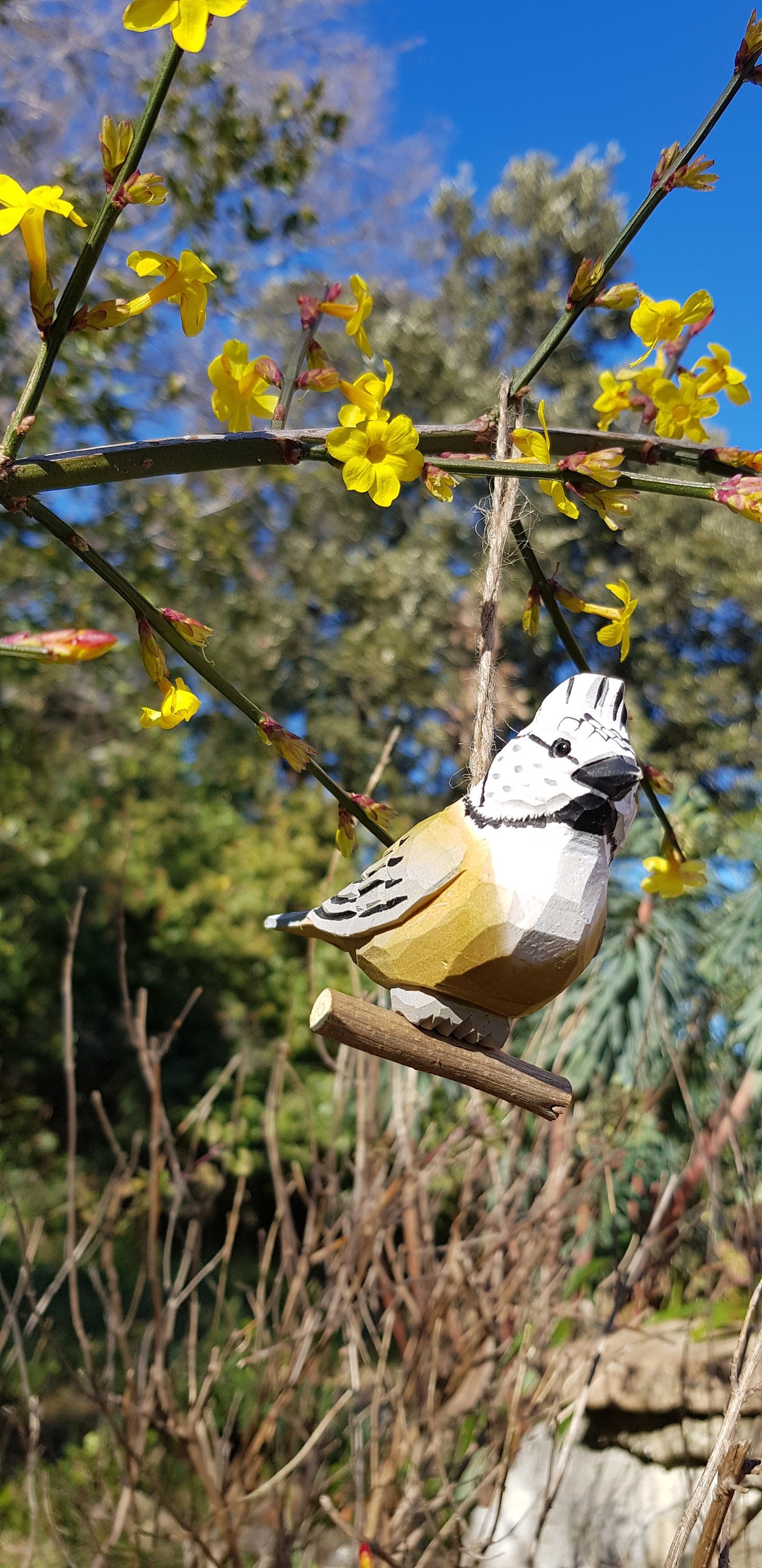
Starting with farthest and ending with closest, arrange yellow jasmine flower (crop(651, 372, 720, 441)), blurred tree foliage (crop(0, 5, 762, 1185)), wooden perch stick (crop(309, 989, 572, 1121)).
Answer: blurred tree foliage (crop(0, 5, 762, 1185)) < yellow jasmine flower (crop(651, 372, 720, 441)) < wooden perch stick (crop(309, 989, 572, 1121))

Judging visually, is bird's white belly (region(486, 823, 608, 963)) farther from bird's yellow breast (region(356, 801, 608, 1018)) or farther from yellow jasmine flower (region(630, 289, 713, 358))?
yellow jasmine flower (region(630, 289, 713, 358))

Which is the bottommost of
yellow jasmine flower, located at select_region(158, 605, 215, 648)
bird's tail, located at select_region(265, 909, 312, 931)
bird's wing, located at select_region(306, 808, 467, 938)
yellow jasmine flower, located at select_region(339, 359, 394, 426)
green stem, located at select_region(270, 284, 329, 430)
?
bird's tail, located at select_region(265, 909, 312, 931)

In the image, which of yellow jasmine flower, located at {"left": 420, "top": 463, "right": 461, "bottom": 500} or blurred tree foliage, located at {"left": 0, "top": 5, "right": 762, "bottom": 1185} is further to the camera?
blurred tree foliage, located at {"left": 0, "top": 5, "right": 762, "bottom": 1185}

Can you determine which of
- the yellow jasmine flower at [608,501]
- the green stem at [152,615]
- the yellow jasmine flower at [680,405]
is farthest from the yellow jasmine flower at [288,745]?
the yellow jasmine flower at [680,405]

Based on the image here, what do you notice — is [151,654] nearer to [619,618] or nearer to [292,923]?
[292,923]

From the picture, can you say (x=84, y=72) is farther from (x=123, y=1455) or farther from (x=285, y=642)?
(x=123, y=1455)

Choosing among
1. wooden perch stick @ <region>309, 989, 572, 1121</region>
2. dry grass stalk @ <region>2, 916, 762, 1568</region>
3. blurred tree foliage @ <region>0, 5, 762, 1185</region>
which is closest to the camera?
wooden perch stick @ <region>309, 989, 572, 1121</region>

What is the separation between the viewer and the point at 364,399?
3.05 ft

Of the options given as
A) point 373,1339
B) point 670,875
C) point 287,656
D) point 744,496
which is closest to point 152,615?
point 744,496

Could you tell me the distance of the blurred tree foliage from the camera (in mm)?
3779

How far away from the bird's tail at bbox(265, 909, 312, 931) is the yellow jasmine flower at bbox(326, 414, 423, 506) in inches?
15.2

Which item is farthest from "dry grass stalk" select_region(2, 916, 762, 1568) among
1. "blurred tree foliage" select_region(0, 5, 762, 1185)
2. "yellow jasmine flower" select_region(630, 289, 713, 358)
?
"yellow jasmine flower" select_region(630, 289, 713, 358)

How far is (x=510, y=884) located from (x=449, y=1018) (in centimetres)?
14

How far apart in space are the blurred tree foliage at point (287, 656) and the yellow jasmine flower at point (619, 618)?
17cm
